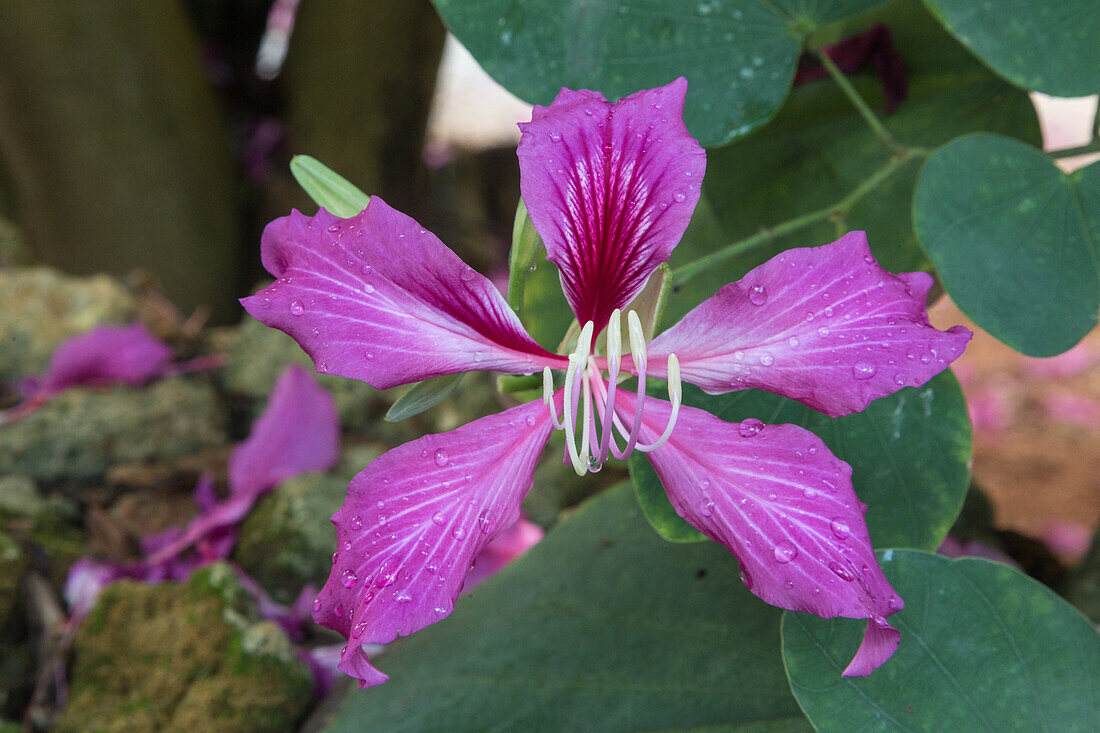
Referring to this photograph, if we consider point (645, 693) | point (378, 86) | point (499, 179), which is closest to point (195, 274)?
point (378, 86)

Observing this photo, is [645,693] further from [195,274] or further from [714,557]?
[195,274]

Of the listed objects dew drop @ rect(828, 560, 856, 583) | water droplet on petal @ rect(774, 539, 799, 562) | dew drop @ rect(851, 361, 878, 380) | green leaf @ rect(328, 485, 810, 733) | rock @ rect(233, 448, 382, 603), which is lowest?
green leaf @ rect(328, 485, 810, 733)

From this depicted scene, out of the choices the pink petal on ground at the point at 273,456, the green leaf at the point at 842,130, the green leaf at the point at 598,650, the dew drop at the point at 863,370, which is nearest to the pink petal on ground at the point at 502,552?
the green leaf at the point at 598,650

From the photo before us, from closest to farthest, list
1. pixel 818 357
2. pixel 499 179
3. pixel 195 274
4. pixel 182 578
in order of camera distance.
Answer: pixel 818 357 → pixel 182 578 → pixel 195 274 → pixel 499 179

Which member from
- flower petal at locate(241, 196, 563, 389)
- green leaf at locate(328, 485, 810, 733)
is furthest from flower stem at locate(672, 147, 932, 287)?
green leaf at locate(328, 485, 810, 733)

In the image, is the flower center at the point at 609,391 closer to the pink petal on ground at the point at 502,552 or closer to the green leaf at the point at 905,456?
the green leaf at the point at 905,456

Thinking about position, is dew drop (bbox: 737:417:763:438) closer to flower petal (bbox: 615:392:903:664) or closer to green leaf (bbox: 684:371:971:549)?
flower petal (bbox: 615:392:903:664)
